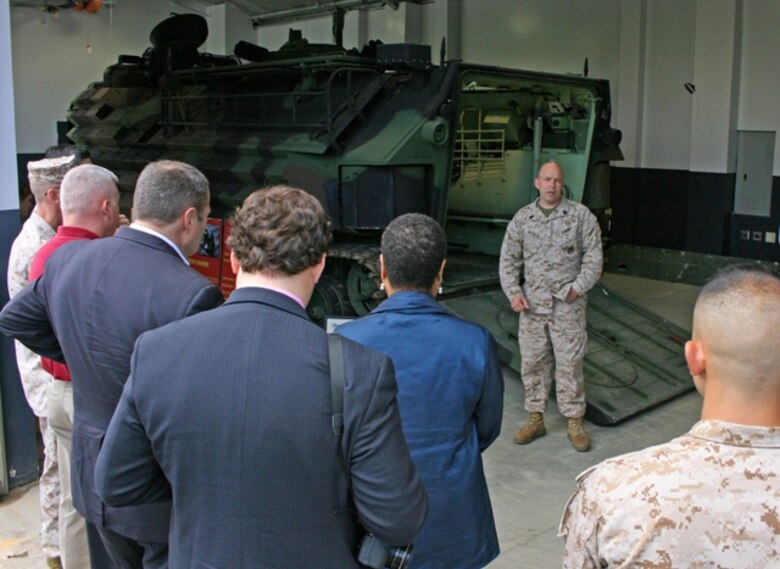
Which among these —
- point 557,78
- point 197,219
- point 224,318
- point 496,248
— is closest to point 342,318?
point 197,219

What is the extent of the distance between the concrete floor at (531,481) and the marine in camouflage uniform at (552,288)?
192mm

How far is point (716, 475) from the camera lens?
1621 mm

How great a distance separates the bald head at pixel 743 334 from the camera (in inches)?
65.2

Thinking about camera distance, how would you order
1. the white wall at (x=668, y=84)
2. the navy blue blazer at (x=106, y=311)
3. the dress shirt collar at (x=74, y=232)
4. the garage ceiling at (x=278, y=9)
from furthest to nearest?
1. the garage ceiling at (x=278, y=9)
2. the white wall at (x=668, y=84)
3. the dress shirt collar at (x=74, y=232)
4. the navy blue blazer at (x=106, y=311)

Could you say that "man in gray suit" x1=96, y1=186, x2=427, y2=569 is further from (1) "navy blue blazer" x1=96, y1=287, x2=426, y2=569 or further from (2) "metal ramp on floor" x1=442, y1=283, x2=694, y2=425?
(2) "metal ramp on floor" x1=442, y1=283, x2=694, y2=425

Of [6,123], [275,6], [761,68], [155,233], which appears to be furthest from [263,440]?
[275,6]

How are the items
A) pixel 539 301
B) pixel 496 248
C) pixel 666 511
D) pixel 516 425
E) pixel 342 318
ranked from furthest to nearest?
pixel 496 248
pixel 516 425
pixel 539 301
pixel 342 318
pixel 666 511

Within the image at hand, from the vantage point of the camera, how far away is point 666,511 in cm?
162

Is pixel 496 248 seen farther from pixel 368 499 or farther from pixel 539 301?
pixel 368 499

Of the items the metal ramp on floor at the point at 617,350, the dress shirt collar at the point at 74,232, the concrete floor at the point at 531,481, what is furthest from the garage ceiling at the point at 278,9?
the dress shirt collar at the point at 74,232

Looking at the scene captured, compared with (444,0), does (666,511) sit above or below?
below

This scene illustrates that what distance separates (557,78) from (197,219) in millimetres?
5711

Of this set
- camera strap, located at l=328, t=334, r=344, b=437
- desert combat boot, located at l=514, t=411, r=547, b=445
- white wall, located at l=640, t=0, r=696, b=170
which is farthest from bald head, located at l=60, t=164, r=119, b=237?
white wall, located at l=640, t=0, r=696, b=170

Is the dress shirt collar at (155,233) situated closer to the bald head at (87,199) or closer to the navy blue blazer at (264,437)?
the bald head at (87,199)
